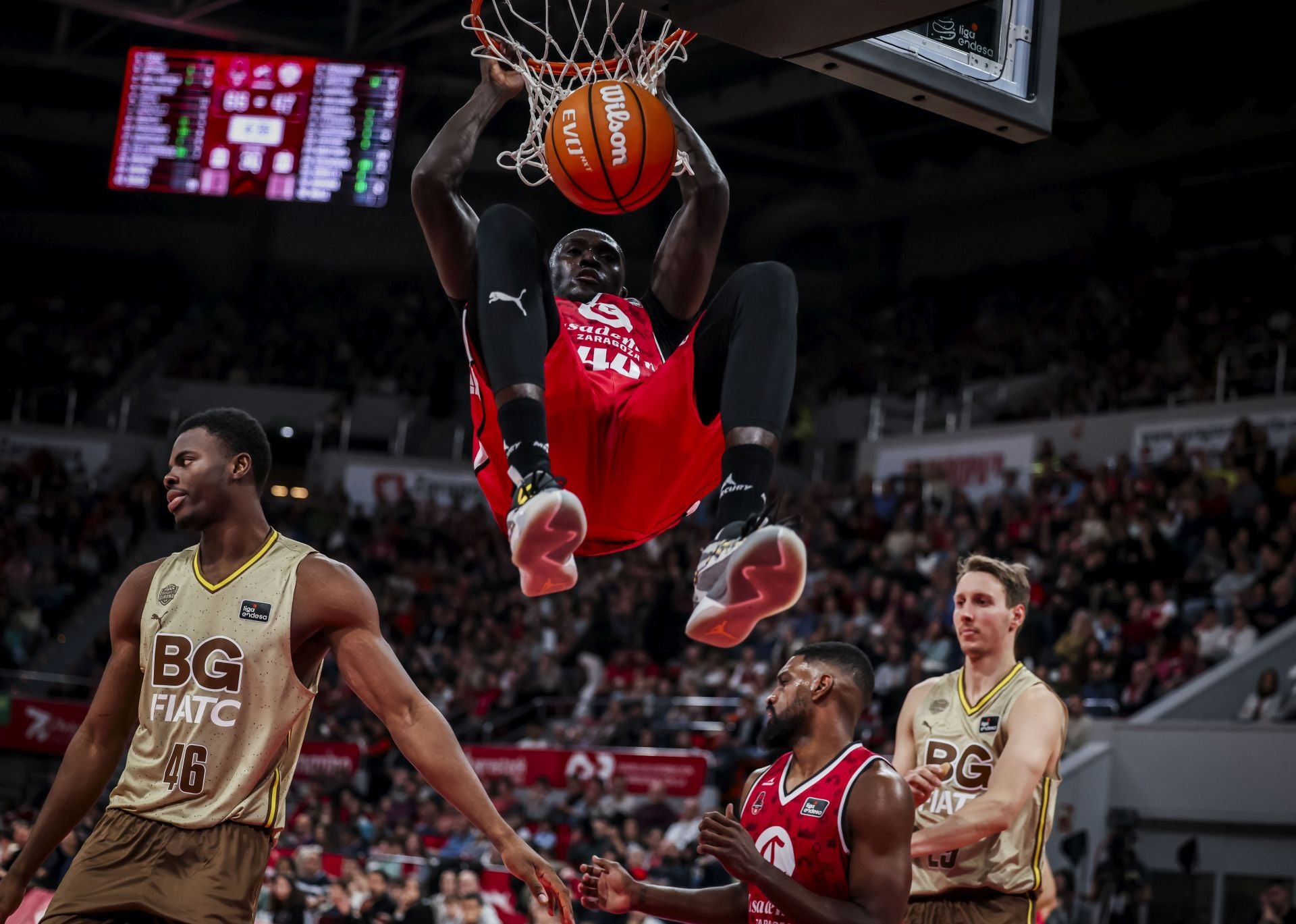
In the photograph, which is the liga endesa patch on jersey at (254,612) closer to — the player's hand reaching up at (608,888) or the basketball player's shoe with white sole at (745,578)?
the basketball player's shoe with white sole at (745,578)

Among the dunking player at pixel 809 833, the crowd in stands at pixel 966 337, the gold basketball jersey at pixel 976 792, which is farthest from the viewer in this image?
the crowd in stands at pixel 966 337

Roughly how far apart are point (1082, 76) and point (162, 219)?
52.1 ft

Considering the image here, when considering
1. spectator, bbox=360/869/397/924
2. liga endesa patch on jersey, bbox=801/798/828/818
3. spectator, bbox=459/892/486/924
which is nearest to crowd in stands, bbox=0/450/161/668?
spectator, bbox=360/869/397/924

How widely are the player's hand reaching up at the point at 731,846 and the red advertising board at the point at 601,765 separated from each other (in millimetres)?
8966

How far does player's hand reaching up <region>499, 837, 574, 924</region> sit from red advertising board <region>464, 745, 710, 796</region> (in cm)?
933

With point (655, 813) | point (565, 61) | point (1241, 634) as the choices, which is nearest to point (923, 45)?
point (565, 61)

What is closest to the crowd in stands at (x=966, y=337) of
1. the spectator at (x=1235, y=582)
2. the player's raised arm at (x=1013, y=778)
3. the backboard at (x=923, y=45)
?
the spectator at (x=1235, y=582)

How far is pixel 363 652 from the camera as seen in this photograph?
12.1 ft

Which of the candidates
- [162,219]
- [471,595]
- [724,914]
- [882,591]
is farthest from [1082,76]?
[724,914]

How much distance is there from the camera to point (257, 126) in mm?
16500

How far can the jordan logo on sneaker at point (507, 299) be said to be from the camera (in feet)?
13.0

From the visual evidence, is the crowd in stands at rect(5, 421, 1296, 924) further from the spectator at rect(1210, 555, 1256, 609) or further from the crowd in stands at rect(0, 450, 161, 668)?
the crowd in stands at rect(0, 450, 161, 668)

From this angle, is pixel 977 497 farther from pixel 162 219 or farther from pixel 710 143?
pixel 162 219

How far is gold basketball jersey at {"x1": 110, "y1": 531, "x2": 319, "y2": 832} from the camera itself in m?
3.58
